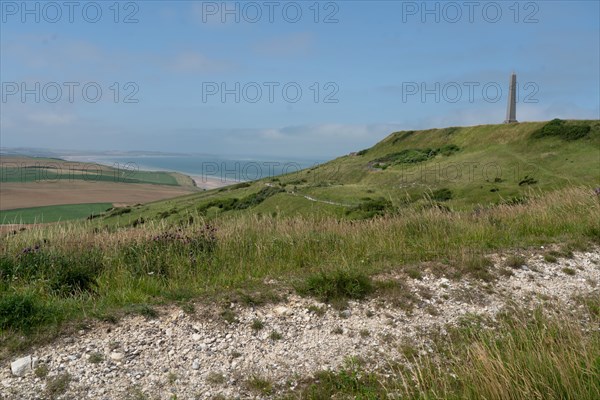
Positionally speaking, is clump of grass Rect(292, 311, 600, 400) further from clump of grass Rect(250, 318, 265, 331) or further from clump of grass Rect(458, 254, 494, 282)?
clump of grass Rect(458, 254, 494, 282)

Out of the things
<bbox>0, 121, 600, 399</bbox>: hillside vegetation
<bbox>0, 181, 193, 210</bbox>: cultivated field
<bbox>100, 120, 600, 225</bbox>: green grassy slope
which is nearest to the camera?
<bbox>0, 121, 600, 399</bbox>: hillside vegetation

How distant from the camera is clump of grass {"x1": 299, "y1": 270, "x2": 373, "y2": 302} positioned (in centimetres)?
638

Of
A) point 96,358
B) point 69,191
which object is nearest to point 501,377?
point 96,358

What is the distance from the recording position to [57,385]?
441cm

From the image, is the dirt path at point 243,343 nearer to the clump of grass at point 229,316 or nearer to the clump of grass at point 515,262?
the clump of grass at point 229,316

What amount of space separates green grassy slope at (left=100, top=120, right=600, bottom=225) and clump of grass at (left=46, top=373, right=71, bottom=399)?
1791 centimetres

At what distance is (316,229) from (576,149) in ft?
104

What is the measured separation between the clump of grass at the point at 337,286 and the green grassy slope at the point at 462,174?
15198 millimetres

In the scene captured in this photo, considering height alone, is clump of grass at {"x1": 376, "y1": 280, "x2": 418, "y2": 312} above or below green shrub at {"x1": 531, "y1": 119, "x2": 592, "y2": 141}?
below

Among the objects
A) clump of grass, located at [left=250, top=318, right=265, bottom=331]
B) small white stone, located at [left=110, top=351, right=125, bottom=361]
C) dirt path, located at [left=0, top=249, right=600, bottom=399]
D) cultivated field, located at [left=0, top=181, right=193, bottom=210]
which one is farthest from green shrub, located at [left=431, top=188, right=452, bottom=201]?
cultivated field, located at [left=0, top=181, right=193, bottom=210]

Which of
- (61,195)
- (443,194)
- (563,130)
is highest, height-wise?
(563,130)

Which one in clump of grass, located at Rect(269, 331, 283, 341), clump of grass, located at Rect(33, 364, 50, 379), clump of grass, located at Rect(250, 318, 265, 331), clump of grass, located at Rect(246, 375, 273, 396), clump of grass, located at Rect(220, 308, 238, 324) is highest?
clump of grass, located at Rect(220, 308, 238, 324)

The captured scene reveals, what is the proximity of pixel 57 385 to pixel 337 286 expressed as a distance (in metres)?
3.69

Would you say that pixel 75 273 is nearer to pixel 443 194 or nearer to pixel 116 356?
pixel 116 356
